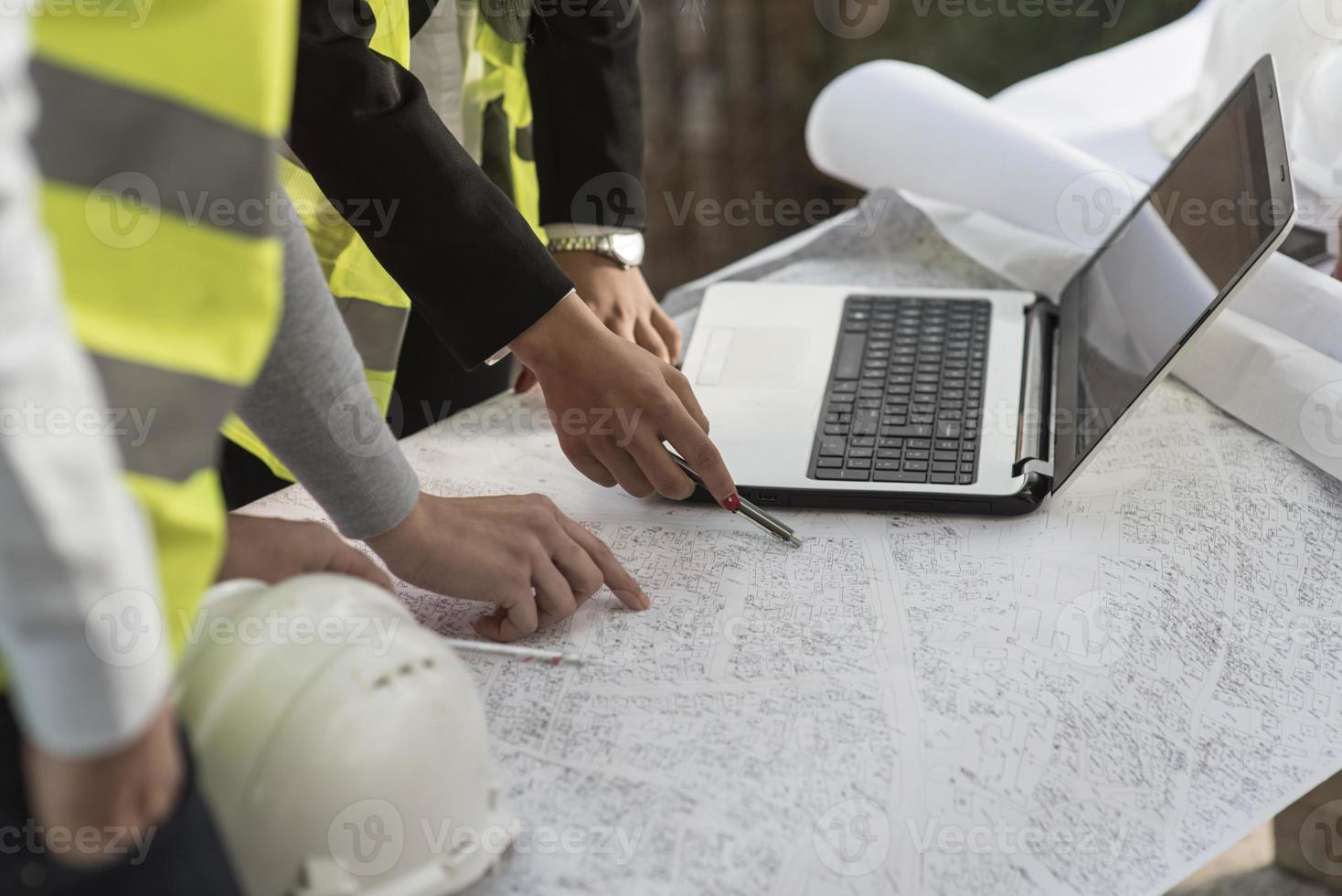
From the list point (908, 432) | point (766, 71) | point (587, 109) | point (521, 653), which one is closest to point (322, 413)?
point (521, 653)

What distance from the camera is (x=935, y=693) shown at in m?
0.60

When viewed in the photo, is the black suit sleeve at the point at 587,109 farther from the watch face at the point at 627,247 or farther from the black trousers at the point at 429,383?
the black trousers at the point at 429,383

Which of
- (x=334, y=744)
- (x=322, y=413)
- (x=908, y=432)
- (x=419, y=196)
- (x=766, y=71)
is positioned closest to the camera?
(x=334, y=744)

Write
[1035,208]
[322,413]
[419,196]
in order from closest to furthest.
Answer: [322,413] → [419,196] → [1035,208]

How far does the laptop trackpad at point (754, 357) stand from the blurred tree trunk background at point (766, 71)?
1.48 meters

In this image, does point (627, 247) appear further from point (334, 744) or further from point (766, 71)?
point (766, 71)

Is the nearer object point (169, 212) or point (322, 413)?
point (169, 212)

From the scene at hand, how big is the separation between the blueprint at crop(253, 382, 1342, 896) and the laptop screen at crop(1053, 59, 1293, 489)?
0.19ft

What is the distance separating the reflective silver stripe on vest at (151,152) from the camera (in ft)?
1.15

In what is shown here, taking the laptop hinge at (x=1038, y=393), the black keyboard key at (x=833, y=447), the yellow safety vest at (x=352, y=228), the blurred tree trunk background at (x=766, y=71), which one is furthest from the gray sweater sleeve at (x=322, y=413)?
the blurred tree trunk background at (x=766, y=71)

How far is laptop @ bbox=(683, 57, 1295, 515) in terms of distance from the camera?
0.76m

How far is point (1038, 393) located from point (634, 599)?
1.17ft

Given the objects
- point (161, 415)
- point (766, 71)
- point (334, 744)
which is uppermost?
point (161, 415)

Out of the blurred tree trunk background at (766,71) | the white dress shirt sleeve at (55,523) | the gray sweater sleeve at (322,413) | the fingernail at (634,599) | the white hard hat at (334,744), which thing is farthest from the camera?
the blurred tree trunk background at (766,71)
